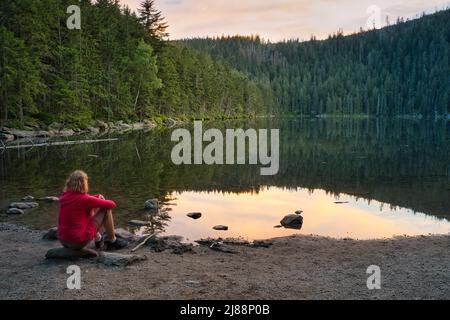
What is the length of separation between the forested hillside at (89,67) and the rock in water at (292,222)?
35.1 metres

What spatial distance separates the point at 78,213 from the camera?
9.08 meters

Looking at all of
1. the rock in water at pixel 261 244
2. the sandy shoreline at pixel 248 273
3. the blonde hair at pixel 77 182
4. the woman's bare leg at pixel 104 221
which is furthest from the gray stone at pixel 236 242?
the blonde hair at pixel 77 182

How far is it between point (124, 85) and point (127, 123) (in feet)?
19.7

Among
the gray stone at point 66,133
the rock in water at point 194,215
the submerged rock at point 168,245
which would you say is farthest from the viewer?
the gray stone at point 66,133

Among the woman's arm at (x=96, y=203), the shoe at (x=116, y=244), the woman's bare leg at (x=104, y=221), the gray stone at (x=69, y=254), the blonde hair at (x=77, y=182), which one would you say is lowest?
the shoe at (x=116, y=244)

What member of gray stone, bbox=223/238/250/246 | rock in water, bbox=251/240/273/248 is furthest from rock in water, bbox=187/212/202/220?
rock in water, bbox=251/240/273/248

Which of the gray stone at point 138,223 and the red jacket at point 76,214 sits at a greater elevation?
the red jacket at point 76,214

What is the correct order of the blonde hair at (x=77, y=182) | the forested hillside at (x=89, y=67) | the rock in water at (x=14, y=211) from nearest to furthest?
1. the blonde hair at (x=77, y=182)
2. the rock in water at (x=14, y=211)
3. the forested hillside at (x=89, y=67)

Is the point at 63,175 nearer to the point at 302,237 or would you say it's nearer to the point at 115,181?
the point at 115,181

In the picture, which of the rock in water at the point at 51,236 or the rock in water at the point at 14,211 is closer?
the rock in water at the point at 51,236

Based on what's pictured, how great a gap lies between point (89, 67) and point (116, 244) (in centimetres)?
5428

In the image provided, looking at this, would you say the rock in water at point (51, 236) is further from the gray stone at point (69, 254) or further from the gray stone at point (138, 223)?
the gray stone at point (138, 223)

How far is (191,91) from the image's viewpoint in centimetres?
10575

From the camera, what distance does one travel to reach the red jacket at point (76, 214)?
8.99 meters
